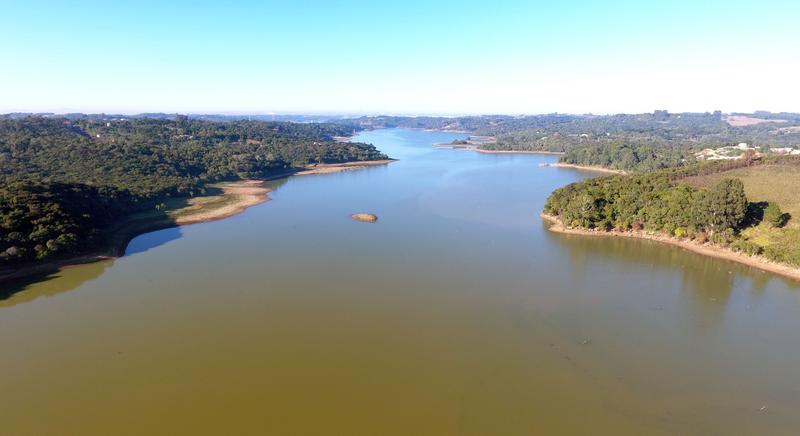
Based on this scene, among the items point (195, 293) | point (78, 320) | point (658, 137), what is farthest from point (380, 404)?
point (658, 137)

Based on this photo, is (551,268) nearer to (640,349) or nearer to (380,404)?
(640,349)

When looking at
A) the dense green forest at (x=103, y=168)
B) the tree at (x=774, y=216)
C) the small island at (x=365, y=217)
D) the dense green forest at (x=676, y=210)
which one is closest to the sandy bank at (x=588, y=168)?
the dense green forest at (x=676, y=210)

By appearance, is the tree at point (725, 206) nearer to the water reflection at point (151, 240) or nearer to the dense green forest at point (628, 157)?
the water reflection at point (151, 240)

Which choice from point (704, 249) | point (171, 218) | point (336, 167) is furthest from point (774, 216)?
point (336, 167)

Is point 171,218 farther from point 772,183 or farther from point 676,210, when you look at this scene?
point 772,183

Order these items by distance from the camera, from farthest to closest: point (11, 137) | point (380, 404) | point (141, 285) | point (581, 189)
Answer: point (11, 137) → point (581, 189) → point (141, 285) → point (380, 404)
